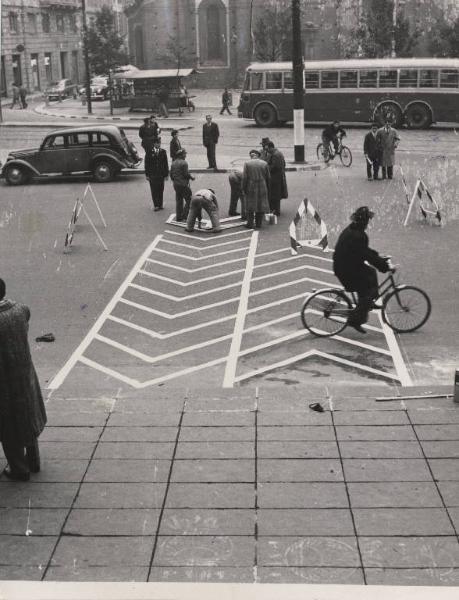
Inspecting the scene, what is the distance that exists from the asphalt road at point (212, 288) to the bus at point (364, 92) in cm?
1112

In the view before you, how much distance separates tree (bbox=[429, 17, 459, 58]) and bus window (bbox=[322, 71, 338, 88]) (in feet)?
24.5

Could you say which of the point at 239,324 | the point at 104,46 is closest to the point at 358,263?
the point at 239,324

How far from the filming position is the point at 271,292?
39.9ft

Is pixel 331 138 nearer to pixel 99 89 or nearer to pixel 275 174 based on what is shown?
pixel 275 174

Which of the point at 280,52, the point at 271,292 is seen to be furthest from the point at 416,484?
the point at 280,52

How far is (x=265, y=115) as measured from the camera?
34500 millimetres

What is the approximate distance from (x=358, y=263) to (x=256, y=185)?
6.54 m

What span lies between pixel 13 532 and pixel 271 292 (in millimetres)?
7188

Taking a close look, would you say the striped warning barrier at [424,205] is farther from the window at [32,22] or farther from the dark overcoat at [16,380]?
the window at [32,22]

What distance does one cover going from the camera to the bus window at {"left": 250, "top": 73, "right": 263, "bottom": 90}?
34281 mm

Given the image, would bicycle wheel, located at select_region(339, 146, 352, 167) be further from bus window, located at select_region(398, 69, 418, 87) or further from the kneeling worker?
the kneeling worker

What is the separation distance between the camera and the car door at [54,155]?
2275 centimetres

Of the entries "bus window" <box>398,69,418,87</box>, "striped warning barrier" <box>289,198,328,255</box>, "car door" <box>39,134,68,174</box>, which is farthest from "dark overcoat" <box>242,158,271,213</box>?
"bus window" <box>398,69,418,87</box>

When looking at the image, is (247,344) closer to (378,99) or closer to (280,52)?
(378,99)
